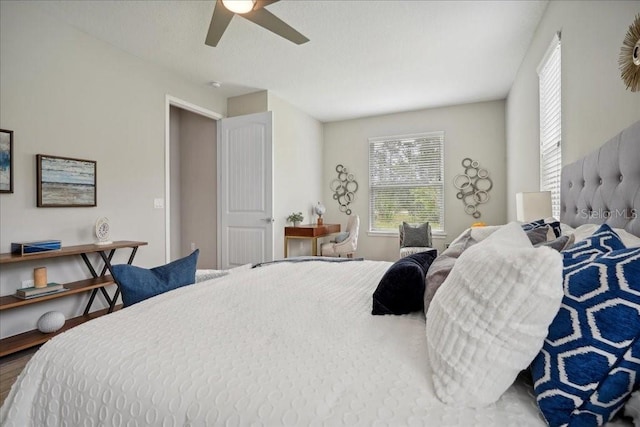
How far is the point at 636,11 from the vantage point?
1263mm

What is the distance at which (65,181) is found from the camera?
9.11 ft

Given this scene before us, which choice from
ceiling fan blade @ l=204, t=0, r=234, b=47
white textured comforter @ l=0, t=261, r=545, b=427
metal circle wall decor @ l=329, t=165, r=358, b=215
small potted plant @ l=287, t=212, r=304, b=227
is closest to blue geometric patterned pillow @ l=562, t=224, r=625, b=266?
white textured comforter @ l=0, t=261, r=545, b=427

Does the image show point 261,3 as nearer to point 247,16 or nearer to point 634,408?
point 247,16

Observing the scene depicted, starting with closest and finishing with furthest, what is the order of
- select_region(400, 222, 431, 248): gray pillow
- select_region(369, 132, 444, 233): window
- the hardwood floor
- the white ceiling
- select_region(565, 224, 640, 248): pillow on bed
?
select_region(565, 224, 640, 248): pillow on bed
the hardwood floor
the white ceiling
select_region(400, 222, 431, 248): gray pillow
select_region(369, 132, 444, 233): window

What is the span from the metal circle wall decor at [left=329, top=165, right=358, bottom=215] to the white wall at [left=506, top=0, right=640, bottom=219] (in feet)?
10.0

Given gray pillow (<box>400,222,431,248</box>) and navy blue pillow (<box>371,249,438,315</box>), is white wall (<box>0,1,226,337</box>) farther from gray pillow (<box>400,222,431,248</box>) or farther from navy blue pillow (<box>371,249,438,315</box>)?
gray pillow (<box>400,222,431,248</box>)

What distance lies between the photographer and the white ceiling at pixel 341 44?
2.59 m

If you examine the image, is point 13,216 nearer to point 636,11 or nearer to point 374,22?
point 374,22

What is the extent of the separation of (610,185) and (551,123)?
1461 millimetres

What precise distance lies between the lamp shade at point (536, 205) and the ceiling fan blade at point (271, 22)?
6.76 ft

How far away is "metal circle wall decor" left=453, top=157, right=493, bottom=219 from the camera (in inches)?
190

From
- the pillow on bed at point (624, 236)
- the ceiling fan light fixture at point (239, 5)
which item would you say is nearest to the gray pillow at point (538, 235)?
the pillow on bed at point (624, 236)

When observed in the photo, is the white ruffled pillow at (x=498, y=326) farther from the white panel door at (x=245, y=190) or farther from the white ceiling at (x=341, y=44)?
the white panel door at (x=245, y=190)

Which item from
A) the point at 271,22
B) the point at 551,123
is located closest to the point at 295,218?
the point at 271,22
